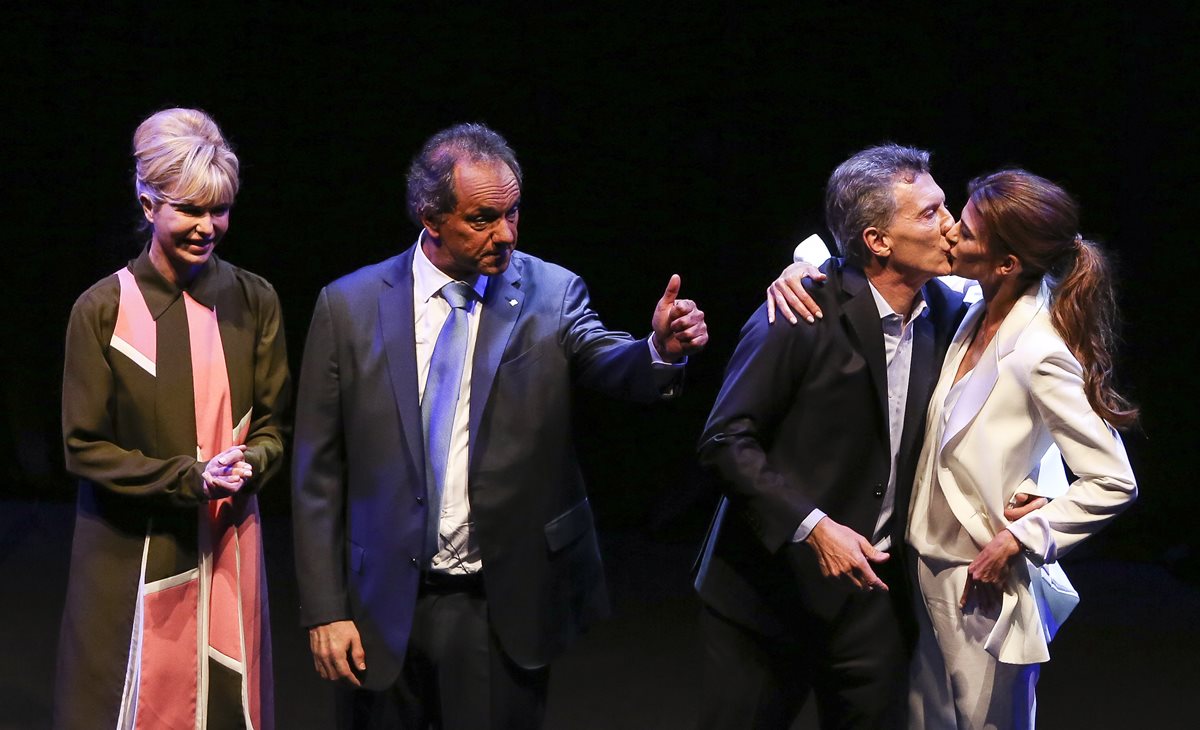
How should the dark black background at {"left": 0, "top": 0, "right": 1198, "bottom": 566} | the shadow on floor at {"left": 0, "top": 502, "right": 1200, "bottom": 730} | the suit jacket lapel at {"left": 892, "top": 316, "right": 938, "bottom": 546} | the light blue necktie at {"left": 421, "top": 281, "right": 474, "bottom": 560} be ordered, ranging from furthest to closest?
the dark black background at {"left": 0, "top": 0, "right": 1198, "bottom": 566} → the shadow on floor at {"left": 0, "top": 502, "right": 1200, "bottom": 730} → the suit jacket lapel at {"left": 892, "top": 316, "right": 938, "bottom": 546} → the light blue necktie at {"left": 421, "top": 281, "right": 474, "bottom": 560}

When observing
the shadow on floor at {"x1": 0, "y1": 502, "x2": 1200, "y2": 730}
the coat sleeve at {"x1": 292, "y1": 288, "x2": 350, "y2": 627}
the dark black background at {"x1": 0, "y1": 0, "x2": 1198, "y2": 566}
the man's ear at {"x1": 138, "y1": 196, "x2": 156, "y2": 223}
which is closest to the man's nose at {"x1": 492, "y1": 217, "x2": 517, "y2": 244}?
the coat sleeve at {"x1": 292, "y1": 288, "x2": 350, "y2": 627}

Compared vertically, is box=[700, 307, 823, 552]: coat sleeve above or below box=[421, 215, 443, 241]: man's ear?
below

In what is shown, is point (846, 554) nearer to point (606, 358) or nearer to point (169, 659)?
point (606, 358)

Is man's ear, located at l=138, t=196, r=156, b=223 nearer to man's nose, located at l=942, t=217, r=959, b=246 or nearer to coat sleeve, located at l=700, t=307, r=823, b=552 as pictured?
coat sleeve, located at l=700, t=307, r=823, b=552

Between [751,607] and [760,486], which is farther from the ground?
[760,486]

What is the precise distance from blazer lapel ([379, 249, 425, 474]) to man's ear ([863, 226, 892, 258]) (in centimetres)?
87

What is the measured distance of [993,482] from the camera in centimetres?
236

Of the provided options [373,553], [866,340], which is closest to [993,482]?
[866,340]

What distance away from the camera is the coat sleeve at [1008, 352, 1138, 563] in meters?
2.29

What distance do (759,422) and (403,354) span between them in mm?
663

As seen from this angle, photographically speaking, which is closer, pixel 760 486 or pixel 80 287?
pixel 760 486

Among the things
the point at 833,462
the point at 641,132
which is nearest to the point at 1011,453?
the point at 833,462

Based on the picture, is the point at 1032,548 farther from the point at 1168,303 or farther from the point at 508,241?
the point at 1168,303

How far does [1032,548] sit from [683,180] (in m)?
3.21
